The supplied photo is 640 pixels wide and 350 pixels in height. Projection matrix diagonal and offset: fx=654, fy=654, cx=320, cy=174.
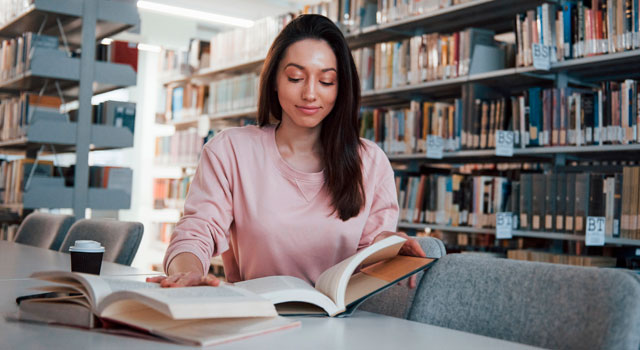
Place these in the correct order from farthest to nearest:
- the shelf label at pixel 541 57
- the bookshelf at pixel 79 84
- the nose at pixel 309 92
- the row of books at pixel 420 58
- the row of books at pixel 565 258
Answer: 1. the bookshelf at pixel 79 84
2. the row of books at pixel 420 58
3. the shelf label at pixel 541 57
4. the row of books at pixel 565 258
5. the nose at pixel 309 92

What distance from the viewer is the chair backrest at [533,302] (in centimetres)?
85

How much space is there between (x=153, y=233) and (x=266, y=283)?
529 cm

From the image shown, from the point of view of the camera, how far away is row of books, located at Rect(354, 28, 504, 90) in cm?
324

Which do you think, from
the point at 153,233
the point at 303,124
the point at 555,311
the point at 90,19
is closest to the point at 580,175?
the point at 303,124

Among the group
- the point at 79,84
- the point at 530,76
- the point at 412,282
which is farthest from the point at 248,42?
the point at 412,282

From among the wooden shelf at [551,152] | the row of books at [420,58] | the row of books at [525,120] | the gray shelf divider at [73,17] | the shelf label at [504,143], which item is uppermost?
the gray shelf divider at [73,17]

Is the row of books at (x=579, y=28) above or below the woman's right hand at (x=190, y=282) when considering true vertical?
above

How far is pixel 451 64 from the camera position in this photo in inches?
129

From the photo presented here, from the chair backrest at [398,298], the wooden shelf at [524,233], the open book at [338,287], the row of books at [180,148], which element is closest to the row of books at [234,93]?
the row of books at [180,148]

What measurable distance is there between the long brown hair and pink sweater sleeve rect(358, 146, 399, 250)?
6 centimetres

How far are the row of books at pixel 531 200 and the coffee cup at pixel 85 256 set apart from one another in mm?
2085

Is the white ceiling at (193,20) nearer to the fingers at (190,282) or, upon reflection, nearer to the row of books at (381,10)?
the row of books at (381,10)

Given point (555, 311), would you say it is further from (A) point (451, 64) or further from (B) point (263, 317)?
(A) point (451, 64)

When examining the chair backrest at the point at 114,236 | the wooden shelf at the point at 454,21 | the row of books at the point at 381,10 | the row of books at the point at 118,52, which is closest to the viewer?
the chair backrest at the point at 114,236
